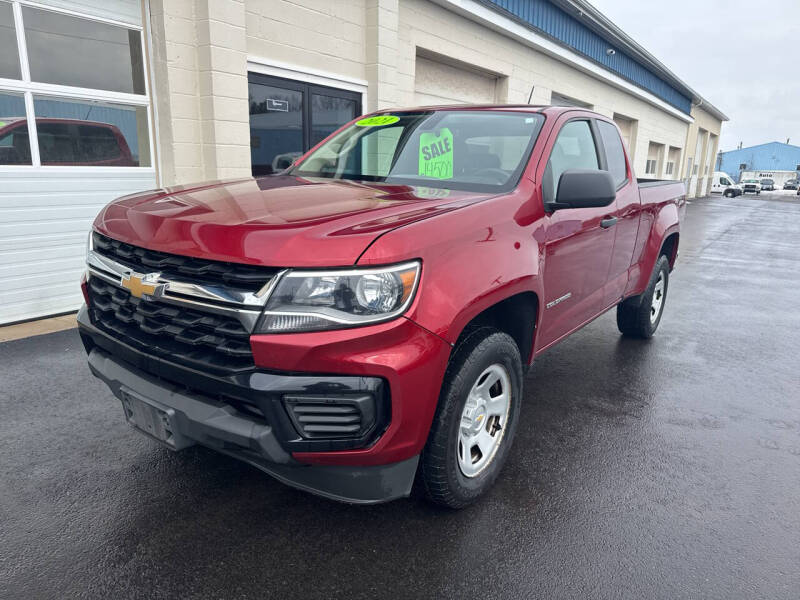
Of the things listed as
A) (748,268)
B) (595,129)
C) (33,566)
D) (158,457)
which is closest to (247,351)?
(33,566)

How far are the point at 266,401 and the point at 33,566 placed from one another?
1204mm

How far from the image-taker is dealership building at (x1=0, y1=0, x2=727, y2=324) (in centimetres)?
513

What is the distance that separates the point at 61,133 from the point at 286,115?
273 centimetres

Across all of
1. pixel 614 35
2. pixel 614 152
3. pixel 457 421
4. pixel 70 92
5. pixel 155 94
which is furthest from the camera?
pixel 614 35

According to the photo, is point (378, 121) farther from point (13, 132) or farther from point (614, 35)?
point (614, 35)

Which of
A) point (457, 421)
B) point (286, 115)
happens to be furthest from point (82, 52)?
point (457, 421)

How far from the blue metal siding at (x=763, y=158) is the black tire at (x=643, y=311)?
102 meters

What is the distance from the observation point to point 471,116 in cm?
338

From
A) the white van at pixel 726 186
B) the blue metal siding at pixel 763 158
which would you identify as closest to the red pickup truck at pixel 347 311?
the white van at pixel 726 186

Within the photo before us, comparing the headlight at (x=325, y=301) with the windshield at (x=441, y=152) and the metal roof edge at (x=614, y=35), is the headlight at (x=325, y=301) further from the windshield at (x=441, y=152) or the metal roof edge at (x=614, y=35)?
the metal roof edge at (x=614, y=35)

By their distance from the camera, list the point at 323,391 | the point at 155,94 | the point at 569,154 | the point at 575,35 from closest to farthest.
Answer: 1. the point at 323,391
2. the point at 569,154
3. the point at 155,94
4. the point at 575,35

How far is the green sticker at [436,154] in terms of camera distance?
3.11 m

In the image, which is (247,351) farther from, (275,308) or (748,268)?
(748,268)

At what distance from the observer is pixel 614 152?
415 cm
